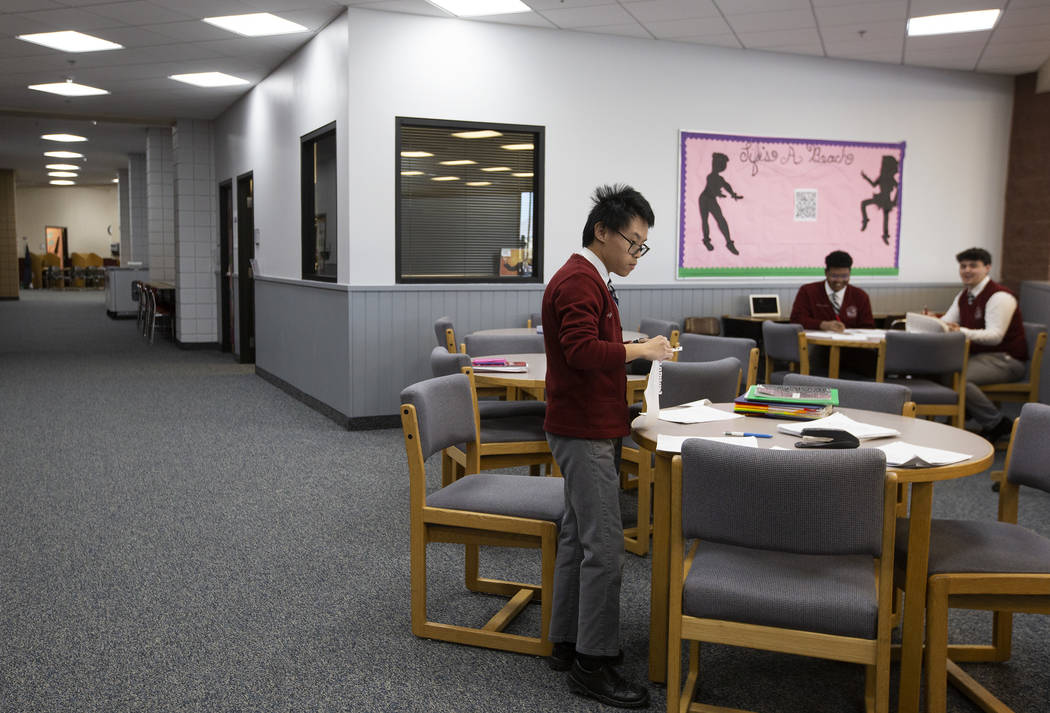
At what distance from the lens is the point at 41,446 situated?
6.00 m

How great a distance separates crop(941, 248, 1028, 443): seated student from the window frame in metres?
3.04

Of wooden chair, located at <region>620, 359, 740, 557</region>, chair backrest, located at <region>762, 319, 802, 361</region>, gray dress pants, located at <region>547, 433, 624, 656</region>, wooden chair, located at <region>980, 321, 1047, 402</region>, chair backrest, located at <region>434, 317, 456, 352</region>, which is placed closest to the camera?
gray dress pants, located at <region>547, 433, 624, 656</region>

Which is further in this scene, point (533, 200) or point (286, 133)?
point (286, 133)

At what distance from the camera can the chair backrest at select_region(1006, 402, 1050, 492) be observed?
8.82 ft

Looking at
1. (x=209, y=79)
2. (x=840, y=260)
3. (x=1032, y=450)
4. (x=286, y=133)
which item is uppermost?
(x=209, y=79)

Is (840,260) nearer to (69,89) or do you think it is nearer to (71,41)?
(71,41)

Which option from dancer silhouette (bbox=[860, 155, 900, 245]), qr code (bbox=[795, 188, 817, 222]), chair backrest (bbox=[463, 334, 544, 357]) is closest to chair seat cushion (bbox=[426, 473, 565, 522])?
chair backrest (bbox=[463, 334, 544, 357])

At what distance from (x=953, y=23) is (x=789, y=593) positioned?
602 centimetres

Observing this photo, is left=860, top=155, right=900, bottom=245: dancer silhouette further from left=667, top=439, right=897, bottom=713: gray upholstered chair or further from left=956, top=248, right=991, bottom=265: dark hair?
left=667, top=439, right=897, bottom=713: gray upholstered chair

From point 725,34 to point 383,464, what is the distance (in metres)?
4.24

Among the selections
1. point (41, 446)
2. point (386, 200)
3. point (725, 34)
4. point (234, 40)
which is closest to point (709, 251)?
point (725, 34)

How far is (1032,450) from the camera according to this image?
2721 mm

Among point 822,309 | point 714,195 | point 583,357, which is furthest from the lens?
point 714,195

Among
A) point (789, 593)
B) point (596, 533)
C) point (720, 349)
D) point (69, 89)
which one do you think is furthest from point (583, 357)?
point (69, 89)
